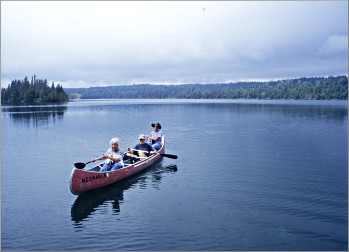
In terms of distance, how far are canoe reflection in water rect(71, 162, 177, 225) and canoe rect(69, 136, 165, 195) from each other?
31 cm

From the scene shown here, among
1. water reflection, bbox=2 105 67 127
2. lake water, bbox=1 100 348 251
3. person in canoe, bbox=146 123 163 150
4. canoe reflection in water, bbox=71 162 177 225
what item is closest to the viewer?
lake water, bbox=1 100 348 251

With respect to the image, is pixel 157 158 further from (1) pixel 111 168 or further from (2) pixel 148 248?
(2) pixel 148 248

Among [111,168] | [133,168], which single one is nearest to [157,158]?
[133,168]

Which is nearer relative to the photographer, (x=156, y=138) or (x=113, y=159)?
(x=113, y=159)

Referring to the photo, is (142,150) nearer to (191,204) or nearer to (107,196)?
(107,196)

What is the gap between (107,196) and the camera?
56.8 feet

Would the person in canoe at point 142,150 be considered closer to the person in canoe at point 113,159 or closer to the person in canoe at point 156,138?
the person in canoe at point 156,138

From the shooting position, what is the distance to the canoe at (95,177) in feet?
53.3

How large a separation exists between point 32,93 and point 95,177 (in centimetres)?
16638

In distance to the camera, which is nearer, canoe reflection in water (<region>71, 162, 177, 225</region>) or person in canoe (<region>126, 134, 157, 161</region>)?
canoe reflection in water (<region>71, 162, 177, 225</region>)

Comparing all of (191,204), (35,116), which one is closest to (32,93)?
(35,116)

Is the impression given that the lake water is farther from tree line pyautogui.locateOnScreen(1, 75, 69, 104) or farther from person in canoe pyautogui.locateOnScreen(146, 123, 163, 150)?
tree line pyautogui.locateOnScreen(1, 75, 69, 104)

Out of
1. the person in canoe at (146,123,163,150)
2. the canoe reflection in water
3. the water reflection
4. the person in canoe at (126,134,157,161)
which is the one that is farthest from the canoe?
the water reflection

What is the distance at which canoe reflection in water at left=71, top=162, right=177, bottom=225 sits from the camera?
15023mm
